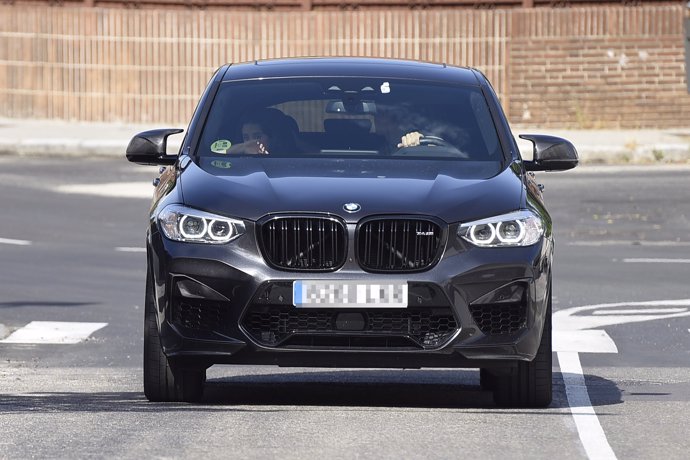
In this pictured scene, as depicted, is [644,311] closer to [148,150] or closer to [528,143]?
[148,150]

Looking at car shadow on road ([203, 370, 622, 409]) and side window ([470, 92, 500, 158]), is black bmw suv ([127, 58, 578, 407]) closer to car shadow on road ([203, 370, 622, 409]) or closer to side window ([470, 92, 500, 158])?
car shadow on road ([203, 370, 622, 409])

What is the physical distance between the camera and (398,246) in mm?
9109

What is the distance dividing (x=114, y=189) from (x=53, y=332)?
10597 mm

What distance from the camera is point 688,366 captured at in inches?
466

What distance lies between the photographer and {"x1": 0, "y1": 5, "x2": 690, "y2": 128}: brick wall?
31047 millimetres

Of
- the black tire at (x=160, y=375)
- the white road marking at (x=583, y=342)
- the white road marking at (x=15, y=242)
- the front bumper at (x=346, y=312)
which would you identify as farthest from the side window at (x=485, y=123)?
the white road marking at (x=15, y=242)

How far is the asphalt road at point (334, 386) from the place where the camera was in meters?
8.41

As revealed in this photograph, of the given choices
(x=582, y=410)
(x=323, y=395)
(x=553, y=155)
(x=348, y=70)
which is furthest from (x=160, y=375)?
(x=553, y=155)

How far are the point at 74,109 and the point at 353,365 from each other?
23505 mm

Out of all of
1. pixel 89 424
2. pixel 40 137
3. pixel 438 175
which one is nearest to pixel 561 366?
pixel 438 175

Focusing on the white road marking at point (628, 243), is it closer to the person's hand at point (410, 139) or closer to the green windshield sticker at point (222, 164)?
the person's hand at point (410, 139)

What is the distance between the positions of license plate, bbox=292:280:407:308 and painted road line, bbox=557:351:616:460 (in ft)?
3.20

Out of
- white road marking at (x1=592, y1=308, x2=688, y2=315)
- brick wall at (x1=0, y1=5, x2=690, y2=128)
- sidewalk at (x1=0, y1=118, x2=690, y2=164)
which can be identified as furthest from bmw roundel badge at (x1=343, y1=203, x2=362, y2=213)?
brick wall at (x1=0, y1=5, x2=690, y2=128)

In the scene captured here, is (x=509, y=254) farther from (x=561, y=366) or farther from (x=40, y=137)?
(x=40, y=137)
